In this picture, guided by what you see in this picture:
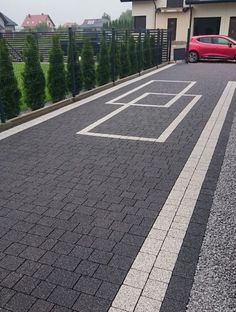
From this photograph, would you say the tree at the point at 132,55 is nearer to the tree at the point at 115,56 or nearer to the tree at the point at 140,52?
the tree at the point at 140,52

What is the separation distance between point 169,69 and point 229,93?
7145 mm

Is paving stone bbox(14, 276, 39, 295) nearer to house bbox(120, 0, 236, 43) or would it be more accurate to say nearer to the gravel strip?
the gravel strip

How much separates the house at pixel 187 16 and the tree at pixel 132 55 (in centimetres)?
1400

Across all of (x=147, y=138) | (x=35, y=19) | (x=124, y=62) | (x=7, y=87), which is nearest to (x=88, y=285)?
(x=147, y=138)

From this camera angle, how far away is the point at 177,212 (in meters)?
3.98

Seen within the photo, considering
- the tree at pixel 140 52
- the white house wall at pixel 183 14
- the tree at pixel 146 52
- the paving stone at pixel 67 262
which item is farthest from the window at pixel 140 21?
the paving stone at pixel 67 262

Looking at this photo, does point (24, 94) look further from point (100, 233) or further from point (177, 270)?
point (177, 270)

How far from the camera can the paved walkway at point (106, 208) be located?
2.84 metres

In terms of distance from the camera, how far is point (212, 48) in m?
19.9

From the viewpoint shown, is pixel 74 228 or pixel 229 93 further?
pixel 229 93

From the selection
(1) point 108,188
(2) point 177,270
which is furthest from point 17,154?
(2) point 177,270

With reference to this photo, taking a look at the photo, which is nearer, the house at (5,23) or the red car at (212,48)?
the red car at (212,48)

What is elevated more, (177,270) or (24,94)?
(24,94)

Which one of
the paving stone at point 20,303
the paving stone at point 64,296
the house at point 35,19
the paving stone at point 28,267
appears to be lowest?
the paving stone at point 20,303
